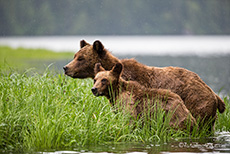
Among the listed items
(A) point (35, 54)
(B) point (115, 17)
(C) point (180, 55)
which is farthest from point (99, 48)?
(B) point (115, 17)

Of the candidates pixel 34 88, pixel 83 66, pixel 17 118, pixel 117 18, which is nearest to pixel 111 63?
pixel 83 66

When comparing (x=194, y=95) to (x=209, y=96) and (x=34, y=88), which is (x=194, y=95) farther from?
(x=34, y=88)

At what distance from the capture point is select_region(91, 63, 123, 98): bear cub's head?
7461 millimetres

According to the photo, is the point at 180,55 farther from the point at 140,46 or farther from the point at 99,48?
the point at 99,48

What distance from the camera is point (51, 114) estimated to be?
7301 mm

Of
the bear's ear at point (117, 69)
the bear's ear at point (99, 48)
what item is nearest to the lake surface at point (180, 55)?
the bear's ear at point (99, 48)

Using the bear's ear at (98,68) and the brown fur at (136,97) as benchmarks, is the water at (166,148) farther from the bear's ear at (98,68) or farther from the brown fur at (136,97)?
the bear's ear at (98,68)

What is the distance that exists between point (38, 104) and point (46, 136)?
0.84 metres

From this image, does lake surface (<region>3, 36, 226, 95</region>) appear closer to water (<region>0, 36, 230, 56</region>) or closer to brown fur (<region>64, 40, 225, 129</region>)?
water (<region>0, 36, 230, 56</region>)

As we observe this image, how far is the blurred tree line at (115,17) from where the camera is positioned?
108m

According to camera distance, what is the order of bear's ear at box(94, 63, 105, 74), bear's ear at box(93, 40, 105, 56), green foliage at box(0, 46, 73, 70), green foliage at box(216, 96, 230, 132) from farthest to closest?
green foliage at box(0, 46, 73, 70) → green foliage at box(216, 96, 230, 132) → bear's ear at box(93, 40, 105, 56) → bear's ear at box(94, 63, 105, 74)

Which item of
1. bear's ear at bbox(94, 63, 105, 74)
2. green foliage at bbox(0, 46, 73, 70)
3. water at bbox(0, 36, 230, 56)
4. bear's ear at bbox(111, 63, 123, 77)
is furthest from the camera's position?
water at bbox(0, 36, 230, 56)

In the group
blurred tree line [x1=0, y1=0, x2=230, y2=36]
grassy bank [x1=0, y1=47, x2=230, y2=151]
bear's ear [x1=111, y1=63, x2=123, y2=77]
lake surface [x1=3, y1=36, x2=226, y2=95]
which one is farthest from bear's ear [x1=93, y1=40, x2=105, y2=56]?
blurred tree line [x1=0, y1=0, x2=230, y2=36]

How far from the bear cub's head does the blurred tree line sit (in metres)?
97.9
